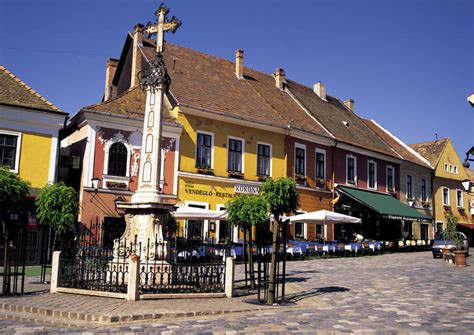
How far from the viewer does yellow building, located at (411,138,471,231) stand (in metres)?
40.0

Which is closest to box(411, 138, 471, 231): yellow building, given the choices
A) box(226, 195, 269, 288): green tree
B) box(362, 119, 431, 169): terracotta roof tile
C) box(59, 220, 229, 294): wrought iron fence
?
box(362, 119, 431, 169): terracotta roof tile

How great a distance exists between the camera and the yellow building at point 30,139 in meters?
19.7

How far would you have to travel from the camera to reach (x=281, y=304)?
426 inches

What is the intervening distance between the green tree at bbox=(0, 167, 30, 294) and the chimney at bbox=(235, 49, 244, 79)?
801 inches

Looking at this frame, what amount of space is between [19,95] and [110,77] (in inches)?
369

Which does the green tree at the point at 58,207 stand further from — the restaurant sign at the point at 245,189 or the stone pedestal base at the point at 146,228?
the restaurant sign at the point at 245,189

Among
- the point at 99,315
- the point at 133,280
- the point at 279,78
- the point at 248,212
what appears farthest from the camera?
the point at 279,78

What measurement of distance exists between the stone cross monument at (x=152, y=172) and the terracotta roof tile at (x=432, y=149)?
1248 inches

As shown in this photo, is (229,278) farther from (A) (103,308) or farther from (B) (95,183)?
Result: (B) (95,183)

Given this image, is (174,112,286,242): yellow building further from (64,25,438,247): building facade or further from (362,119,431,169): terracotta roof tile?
(362,119,431,169): terracotta roof tile

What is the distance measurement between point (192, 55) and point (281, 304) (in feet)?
69.4

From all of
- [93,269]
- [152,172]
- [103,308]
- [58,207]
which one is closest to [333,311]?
[103,308]

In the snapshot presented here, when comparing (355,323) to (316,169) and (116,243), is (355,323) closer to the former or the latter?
(116,243)

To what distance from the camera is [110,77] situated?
1163 inches
